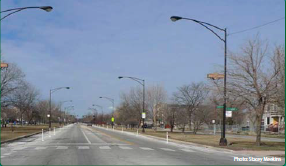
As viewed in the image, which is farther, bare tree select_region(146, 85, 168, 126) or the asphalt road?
bare tree select_region(146, 85, 168, 126)

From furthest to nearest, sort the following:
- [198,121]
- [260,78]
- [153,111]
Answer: [153,111] < [198,121] < [260,78]

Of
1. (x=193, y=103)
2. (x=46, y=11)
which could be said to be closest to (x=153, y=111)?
(x=193, y=103)

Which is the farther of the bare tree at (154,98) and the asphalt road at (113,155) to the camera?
the bare tree at (154,98)

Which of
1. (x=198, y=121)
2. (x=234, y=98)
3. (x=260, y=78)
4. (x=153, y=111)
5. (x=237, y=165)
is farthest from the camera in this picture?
(x=153, y=111)

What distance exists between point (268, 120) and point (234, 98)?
65.6 metres

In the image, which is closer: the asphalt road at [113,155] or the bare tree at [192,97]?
the asphalt road at [113,155]

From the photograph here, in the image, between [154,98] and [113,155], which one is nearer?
[113,155]

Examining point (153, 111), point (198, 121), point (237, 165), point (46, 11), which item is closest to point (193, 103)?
point (198, 121)

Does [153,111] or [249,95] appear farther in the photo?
[153,111]

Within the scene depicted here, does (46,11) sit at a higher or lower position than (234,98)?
higher

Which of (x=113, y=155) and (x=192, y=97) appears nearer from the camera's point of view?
(x=113, y=155)

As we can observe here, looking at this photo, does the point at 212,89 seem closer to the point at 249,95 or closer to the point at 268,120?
the point at 249,95

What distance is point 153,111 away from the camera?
8206 centimetres

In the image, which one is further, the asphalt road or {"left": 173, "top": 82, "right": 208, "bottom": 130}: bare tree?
{"left": 173, "top": 82, "right": 208, "bottom": 130}: bare tree
